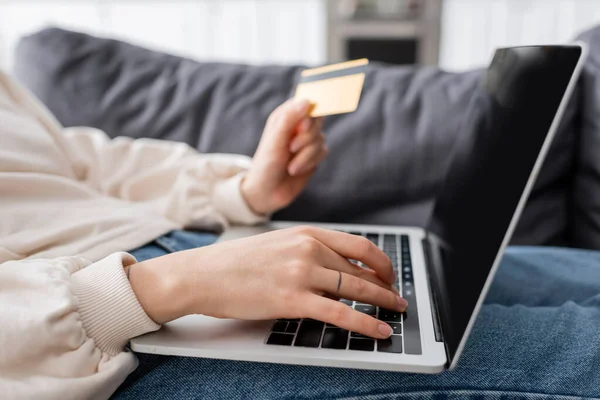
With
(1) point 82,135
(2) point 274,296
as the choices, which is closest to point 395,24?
(1) point 82,135

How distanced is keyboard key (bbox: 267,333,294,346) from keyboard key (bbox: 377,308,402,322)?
10 centimetres

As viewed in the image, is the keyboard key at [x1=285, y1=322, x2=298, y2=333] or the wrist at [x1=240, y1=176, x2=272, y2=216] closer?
the keyboard key at [x1=285, y1=322, x2=298, y2=333]

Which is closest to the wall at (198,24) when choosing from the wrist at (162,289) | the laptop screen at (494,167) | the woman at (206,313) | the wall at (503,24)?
the wall at (503,24)

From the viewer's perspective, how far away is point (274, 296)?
0.51 meters

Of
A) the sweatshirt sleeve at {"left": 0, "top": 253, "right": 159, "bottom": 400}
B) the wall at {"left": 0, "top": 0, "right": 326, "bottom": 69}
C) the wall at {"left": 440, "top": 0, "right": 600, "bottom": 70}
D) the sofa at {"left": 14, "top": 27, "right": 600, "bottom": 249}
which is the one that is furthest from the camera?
the wall at {"left": 0, "top": 0, "right": 326, "bottom": 69}

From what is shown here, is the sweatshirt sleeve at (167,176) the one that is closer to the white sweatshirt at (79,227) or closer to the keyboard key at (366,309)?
the white sweatshirt at (79,227)

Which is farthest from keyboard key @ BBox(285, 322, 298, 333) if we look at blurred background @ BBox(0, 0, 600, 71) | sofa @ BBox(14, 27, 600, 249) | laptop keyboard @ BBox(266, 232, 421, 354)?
blurred background @ BBox(0, 0, 600, 71)

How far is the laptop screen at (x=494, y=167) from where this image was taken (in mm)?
491

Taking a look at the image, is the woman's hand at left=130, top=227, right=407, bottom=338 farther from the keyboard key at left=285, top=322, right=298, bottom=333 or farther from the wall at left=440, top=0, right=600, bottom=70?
the wall at left=440, top=0, right=600, bottom=70

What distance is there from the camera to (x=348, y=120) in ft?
3.43

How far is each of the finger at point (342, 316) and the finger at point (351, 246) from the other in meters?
0.07

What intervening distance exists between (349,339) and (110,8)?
8.64 feet

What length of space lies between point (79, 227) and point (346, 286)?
373 millimetres

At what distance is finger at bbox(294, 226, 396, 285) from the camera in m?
A: 0.55
